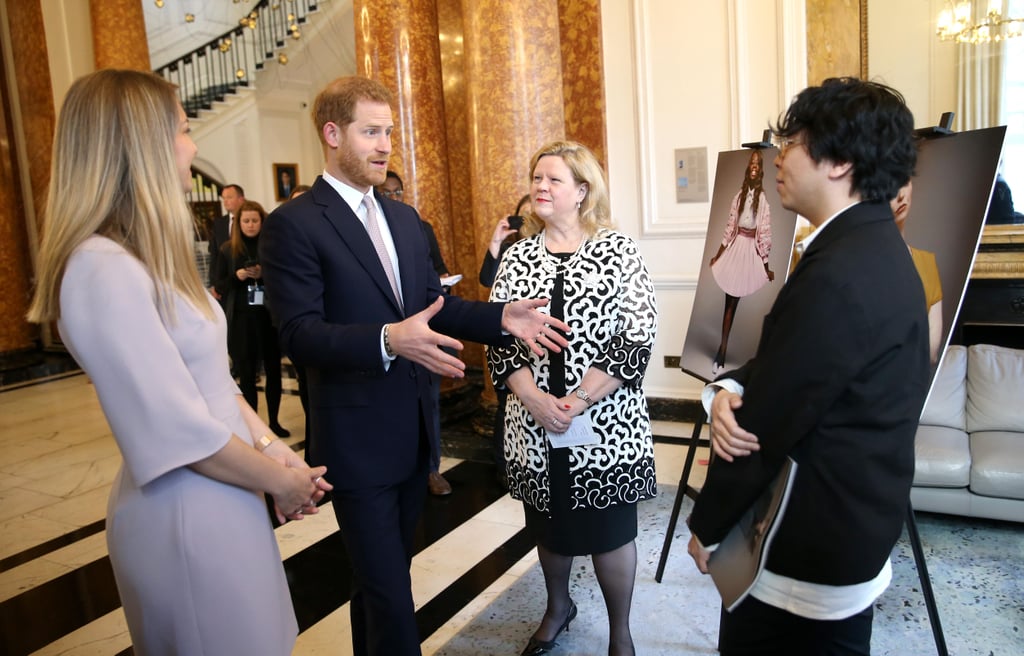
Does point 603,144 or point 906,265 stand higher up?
point 603,144

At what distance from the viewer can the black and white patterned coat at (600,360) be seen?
2.54 metres

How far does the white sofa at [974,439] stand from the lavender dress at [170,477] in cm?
294

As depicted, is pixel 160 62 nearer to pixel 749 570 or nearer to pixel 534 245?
pixel 534 245

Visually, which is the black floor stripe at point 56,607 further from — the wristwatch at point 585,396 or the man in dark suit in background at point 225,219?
the man in dark suit in background at point 225,219

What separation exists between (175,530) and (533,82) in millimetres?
4140

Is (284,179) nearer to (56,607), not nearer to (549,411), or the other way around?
(56,607)

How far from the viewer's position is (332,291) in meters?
2.21

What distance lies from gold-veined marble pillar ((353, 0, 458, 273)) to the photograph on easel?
3.05 m

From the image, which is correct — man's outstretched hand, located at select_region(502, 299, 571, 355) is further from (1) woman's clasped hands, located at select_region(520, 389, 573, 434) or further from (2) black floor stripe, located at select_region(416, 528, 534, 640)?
(2) black floor stripe, located at select_region(416, 528, 534, 640)

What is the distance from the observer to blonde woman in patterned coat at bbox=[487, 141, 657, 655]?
8.31 ft

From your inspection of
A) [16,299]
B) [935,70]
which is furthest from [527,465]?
[16,299]

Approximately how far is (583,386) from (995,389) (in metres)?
2.72

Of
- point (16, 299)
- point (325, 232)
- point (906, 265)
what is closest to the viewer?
point (906, 265)

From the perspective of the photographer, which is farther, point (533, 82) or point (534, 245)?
point (533, 82)
